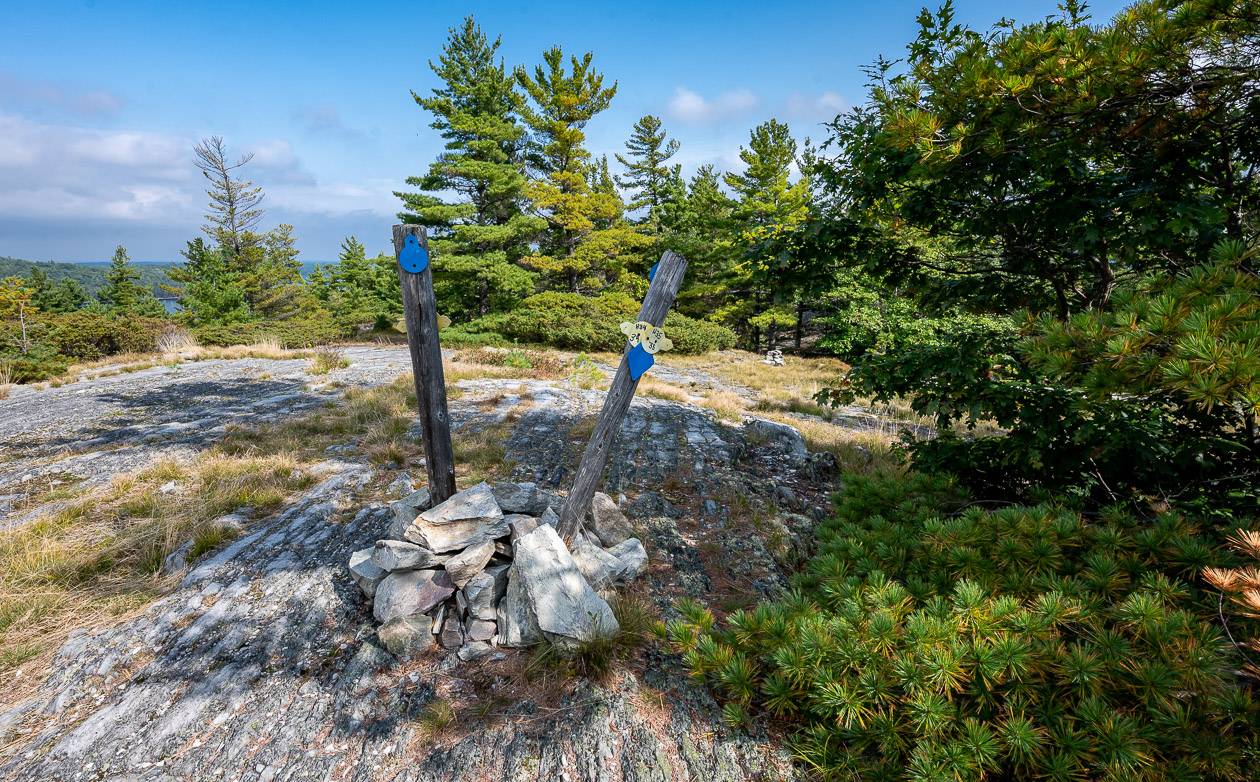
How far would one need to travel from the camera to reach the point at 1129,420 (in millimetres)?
2539

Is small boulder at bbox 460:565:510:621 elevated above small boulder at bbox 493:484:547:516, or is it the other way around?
small boulder at bbox 493:484:547:516

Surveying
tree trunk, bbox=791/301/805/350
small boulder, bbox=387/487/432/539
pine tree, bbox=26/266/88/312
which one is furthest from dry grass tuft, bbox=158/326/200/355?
pine tree, bbox=26/266/88/312

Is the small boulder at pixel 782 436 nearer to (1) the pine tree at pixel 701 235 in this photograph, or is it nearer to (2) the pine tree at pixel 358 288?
(1) the pine tree at pixel 701 235

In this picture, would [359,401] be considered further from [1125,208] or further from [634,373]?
[1125,208]

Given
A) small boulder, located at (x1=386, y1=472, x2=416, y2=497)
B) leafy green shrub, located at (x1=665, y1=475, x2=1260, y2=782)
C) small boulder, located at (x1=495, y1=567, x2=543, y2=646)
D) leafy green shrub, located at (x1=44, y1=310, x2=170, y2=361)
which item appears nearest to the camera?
leafy green shrub, located at (x1=665, y1=475, x2=1260, y2=782)

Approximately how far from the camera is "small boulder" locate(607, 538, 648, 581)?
3363 millimetres

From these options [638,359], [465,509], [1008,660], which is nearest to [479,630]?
[465,509]

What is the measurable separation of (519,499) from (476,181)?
17.9 metres

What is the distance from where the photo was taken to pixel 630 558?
3445 mm

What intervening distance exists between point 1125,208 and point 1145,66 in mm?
674

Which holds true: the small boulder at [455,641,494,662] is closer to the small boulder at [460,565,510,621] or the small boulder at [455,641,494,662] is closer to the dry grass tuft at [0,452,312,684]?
the small boulder at [460,565,510,621]

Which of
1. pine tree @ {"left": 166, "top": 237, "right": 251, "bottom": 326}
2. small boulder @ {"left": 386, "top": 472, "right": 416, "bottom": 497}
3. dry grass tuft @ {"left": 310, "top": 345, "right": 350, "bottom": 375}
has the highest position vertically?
pine tree @ {"left": 166, "top": 237, "right": 251, "bottom": 326}

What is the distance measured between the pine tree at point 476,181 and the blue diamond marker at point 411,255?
48.3ft

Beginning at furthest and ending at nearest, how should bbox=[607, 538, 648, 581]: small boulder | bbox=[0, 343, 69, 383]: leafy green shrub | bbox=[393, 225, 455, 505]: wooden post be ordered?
bbox=[0, 343, 69, 383]: leafy green shrub < bbox=[607, 538, 648, 581]: small boulder < bbox=[393, 225, 455, 505]: wooden post
